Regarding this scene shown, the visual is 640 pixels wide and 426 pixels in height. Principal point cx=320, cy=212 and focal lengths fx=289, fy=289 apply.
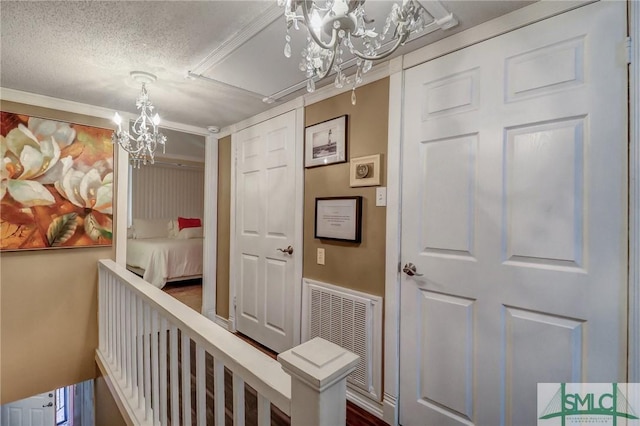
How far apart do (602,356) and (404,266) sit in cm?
86

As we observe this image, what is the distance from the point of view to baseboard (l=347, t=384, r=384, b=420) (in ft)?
5.81

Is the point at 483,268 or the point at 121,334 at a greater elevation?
the point at 483,268

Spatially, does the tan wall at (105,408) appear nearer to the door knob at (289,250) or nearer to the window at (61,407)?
the window at (61,407)

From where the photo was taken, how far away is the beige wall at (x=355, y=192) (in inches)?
71.6

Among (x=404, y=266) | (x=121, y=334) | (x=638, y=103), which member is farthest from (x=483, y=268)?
(x=121, y=334)

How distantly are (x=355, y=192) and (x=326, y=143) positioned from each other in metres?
0.46

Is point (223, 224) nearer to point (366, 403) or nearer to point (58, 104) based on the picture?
point (58, 104)

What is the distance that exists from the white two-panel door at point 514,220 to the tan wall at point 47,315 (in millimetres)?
2691

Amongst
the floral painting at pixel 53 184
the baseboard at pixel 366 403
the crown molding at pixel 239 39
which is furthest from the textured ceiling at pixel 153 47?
the baseboard at pixel 366 403

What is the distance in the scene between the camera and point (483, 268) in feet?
4.62

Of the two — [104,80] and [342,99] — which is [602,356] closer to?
[342,99]

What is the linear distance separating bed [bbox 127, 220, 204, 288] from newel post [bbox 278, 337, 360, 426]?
445 centimetres

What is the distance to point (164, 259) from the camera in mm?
4508

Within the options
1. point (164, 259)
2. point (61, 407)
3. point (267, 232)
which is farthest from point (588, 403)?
point (164, 259)
